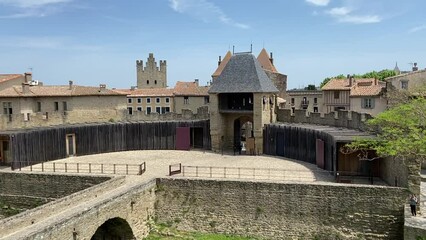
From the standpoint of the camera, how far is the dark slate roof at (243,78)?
29859mm

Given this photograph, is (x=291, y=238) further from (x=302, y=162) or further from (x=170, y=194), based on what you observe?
(x=302, y=162)

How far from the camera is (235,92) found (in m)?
30.0

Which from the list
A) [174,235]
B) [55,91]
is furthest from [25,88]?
[174,235]

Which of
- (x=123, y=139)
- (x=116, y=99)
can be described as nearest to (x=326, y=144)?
(x=123, y=139)

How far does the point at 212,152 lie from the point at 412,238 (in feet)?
60.9

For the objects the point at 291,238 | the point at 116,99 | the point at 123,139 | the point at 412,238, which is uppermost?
the point at 116,99

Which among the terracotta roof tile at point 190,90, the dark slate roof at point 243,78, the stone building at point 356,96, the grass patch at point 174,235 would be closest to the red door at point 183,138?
the dark slate roof at point 243,78

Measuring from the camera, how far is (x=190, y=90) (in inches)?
1965

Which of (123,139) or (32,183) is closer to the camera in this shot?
(32,183)

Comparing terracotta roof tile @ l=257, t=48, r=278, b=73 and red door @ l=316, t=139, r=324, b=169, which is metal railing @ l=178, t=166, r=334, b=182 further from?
terracotta roof tile @ l=257, t=48, r=278, b=73

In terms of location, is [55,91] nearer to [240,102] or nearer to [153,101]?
[240,102]

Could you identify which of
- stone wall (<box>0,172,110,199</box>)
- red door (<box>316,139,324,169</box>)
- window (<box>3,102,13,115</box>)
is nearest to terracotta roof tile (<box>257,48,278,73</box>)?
red door (<box>316,139,324,169</box>)

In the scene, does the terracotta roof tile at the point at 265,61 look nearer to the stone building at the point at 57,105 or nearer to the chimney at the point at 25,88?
the stone building at the point at 57,105

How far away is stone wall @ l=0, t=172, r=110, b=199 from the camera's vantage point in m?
21.6
